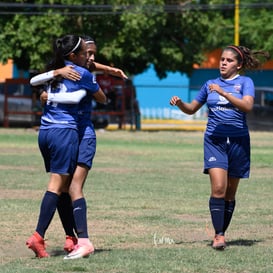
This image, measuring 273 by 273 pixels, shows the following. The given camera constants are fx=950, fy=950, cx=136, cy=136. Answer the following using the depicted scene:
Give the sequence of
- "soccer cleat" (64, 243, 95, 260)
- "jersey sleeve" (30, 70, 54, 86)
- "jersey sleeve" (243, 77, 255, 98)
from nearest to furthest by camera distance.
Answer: "soccer cleat" (64, 243, 95, 260), "jersey sleeve" (30, 70, 54, 86), "jersey sleeve" (243, 77, 255, 98)

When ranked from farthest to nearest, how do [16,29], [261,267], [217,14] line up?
[217,14] → [16,29] → [261,267]

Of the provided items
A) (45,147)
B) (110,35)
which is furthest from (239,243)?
(110,35)

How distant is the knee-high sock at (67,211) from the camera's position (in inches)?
357

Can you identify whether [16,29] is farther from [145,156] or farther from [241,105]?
[241,105]

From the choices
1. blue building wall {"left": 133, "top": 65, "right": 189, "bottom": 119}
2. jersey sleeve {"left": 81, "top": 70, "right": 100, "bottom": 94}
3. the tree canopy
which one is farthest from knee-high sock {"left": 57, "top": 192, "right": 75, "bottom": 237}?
blue building wall {"left": 133, "top": 65, "right": 189, "bottom": 119}

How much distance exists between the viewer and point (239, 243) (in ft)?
32.0

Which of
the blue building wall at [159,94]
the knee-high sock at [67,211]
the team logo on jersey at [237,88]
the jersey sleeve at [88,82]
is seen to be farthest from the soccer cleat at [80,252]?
the blue building wall at [159,94]

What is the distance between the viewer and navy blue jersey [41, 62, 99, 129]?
8.66 meters

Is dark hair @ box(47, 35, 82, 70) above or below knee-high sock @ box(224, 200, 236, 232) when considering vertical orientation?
above

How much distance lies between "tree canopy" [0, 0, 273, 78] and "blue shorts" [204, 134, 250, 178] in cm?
2642

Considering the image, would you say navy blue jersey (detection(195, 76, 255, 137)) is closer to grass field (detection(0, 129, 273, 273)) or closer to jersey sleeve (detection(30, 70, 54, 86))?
grass field (detection(0, 129, 273, 273))

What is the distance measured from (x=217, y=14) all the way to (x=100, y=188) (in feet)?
89.1

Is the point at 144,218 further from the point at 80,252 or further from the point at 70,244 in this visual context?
the point at 80,252

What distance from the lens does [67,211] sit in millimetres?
9094
